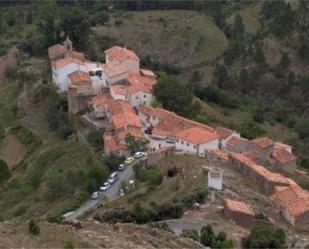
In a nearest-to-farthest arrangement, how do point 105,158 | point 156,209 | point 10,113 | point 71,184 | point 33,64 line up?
point 156,209
point 71,184
point 105,158
point 10,113
point 33,64

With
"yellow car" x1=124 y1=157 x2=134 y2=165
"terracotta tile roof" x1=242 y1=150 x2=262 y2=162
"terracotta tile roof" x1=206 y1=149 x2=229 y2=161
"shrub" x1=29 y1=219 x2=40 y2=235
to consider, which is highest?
"shrub" x1=29 y1=219 x2=40 y2=235

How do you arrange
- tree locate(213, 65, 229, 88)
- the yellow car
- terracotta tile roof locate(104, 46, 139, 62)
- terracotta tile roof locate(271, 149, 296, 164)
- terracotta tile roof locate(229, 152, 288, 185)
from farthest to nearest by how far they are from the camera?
tree locate(213, 65, 229, 88)
terracotta tile roof locate(104, 46, 139, 62)
terracotta tile roof locate(271, 149, 296, 164)
the yellow car
terracotta tile roof locate(229, 152, 288, 185)

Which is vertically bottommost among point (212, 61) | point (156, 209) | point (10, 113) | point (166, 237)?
point (212, 61)

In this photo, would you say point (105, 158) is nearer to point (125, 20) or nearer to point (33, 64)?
point (33, 64)

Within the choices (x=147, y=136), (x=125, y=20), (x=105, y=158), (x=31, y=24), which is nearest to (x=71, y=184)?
(x=105, y=158)

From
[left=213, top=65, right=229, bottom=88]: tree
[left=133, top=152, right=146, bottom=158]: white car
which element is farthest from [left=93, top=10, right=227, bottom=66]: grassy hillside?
[left=133, top=152, right=146, bottom=158]: white car

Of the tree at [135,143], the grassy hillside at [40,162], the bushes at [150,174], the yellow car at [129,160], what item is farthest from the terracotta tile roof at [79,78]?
the bushes at [150,174]

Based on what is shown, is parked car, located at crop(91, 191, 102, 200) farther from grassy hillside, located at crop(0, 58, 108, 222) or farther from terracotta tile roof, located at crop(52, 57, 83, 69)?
terracotta tile roof, located at crop(52, 57, 83, 69)

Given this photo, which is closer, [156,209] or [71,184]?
[156,209]

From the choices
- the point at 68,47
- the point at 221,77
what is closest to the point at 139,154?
the point at 68,47
